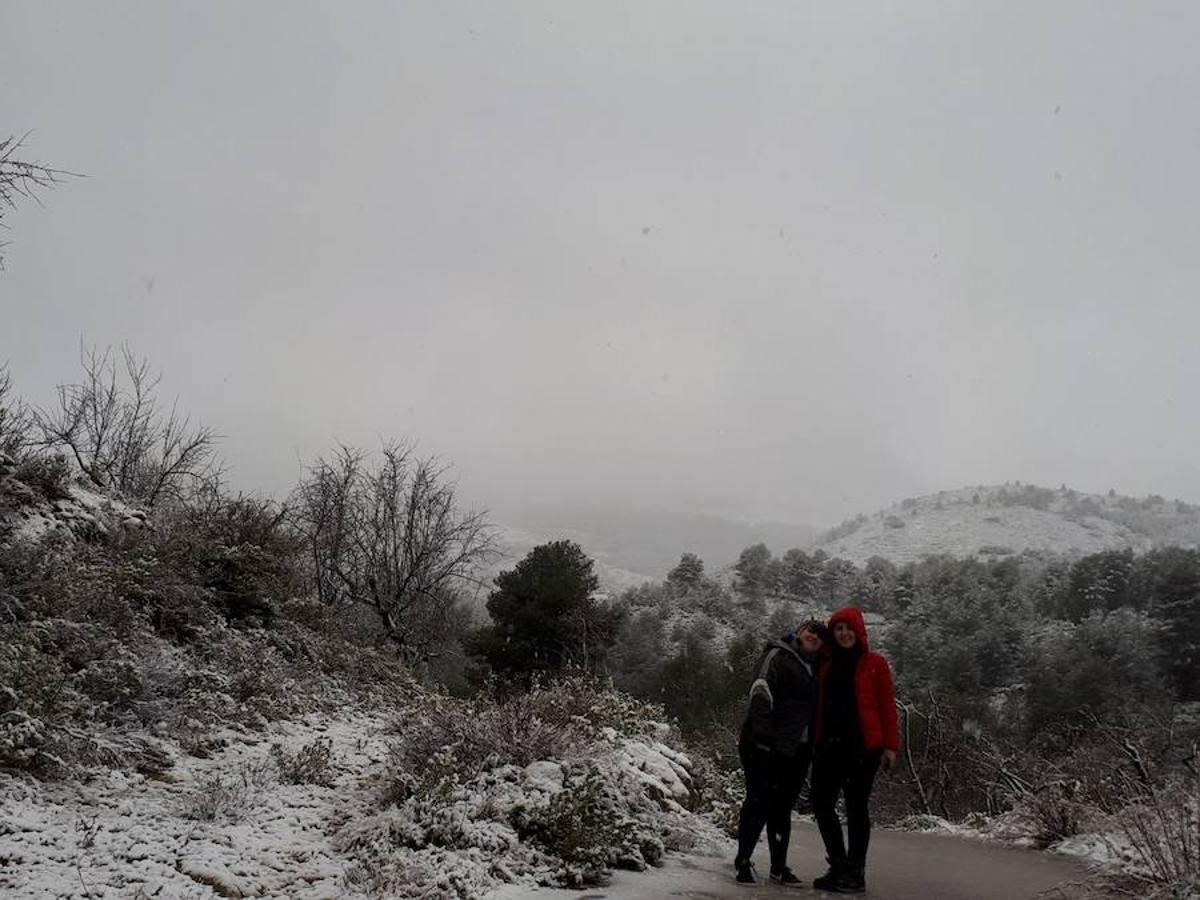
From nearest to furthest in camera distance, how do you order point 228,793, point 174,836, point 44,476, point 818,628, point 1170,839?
point 1170,839 < point 174,836 < point 818,628 < point 228,793 < point 44,476

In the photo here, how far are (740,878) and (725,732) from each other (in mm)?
19498

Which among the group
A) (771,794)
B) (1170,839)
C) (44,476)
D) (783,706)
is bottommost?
(771,794)

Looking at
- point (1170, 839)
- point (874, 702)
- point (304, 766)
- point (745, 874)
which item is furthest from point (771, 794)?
point (304, 766)

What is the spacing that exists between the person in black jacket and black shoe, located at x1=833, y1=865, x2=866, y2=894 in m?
0.34

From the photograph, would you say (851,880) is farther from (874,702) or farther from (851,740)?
(874,702)

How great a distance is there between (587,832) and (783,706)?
5.29ft

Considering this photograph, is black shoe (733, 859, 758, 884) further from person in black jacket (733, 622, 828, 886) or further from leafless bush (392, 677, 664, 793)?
leafless bush (392, 677, 664, 793)

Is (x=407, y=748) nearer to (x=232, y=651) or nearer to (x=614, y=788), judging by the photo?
(x=614, y=788)

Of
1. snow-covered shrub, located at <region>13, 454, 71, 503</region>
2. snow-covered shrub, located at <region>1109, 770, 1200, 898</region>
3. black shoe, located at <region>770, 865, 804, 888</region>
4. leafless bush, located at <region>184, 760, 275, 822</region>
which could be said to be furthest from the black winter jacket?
snow-covered shrub, located at <region>13, 454, 71, 503</region>

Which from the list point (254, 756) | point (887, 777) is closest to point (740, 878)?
point (254, 756)

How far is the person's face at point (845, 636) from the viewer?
5367mm

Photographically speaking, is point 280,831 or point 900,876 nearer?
point 280,831

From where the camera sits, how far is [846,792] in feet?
17.4

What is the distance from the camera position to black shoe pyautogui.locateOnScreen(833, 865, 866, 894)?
512cm
